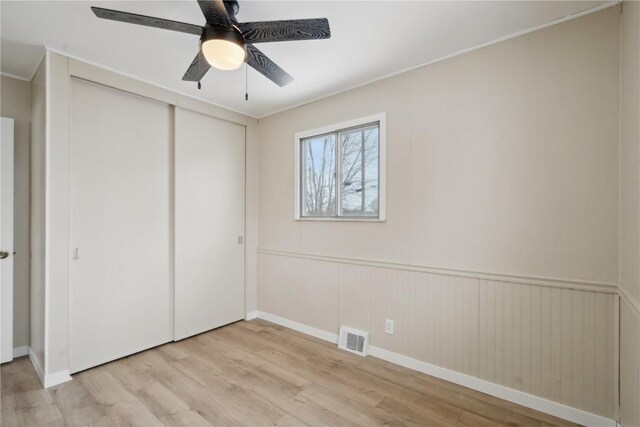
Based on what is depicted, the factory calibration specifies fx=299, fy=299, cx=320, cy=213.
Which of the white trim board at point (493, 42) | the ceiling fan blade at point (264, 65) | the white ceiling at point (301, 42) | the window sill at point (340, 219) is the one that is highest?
the white ceiling at point (301, 42)

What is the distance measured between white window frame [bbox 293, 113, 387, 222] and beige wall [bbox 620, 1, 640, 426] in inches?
60.9

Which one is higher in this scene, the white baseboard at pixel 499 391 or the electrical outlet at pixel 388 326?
the electrical outlet at pixel 388 326

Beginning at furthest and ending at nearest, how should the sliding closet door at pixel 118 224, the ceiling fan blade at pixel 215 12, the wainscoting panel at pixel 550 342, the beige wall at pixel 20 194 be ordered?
the beige wall at pixel 20 194 < the sliding closet door at pixel 118 224 < the wainscoting panel at pixel 550 342 < the ceiling fan blade at pixel 215 12

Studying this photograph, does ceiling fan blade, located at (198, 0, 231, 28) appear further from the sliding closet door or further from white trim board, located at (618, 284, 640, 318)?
white trim board, located at (618, 284, 640, 318)

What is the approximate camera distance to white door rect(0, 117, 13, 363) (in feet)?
8.50

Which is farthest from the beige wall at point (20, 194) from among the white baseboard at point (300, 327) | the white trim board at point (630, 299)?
the white trim board at point (630, 299)

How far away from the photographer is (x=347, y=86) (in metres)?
2.98

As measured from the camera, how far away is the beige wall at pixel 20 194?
2.72 meters

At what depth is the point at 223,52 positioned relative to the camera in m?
1.60

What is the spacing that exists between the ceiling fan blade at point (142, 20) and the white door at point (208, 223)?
1.61 metres

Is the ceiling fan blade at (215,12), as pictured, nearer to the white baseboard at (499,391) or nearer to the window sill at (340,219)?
the window sill at (340,219)

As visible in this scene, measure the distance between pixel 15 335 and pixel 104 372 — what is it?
104cm

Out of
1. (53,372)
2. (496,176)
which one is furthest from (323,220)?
(53,372)

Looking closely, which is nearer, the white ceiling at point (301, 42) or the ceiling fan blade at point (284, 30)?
the ceiling fan blade at point (284, 30)
